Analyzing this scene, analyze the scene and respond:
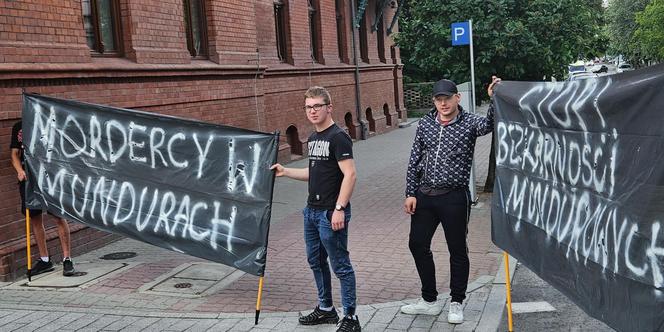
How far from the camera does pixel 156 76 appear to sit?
9383 mm

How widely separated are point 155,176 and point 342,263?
2.09 metres

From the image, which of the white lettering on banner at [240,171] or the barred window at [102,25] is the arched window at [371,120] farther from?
the white lettering on banner at [240,171]

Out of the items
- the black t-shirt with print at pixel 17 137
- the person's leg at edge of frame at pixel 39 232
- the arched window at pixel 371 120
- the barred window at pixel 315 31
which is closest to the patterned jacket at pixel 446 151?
the person's leg at edge of frame at pixel 39 232

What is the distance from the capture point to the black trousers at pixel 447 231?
16.6 ft

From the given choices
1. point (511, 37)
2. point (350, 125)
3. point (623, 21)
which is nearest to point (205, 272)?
point (511, 37)

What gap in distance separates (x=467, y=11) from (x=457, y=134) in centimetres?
681

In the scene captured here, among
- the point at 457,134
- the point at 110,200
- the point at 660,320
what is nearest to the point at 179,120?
the point at 110,200

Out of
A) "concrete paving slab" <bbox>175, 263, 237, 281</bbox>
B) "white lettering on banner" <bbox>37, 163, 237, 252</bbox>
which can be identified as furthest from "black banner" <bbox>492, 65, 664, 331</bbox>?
"concrete paving slab" <bbox>175, 263, 237, 281</bbox>

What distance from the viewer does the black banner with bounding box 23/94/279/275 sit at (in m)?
5.43

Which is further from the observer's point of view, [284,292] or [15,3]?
[15,3]

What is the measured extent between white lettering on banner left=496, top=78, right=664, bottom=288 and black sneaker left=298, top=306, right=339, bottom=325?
5.10ft

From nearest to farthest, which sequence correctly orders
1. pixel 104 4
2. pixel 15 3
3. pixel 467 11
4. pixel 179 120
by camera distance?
pixel 179 120 < pixel 15 3 < pixel 104 4 < pixel 467 11

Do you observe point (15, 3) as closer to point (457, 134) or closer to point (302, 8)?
point (457, 134)

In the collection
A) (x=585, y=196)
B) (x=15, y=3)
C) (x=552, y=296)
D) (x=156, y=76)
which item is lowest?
(x=552, y=296)
